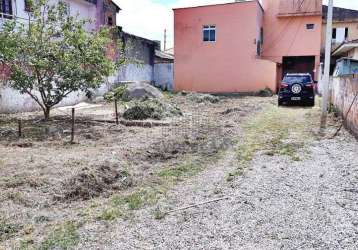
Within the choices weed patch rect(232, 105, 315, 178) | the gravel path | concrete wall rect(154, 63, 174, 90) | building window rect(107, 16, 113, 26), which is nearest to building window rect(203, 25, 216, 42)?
concrete wall rect(154, 63, 174, 90)

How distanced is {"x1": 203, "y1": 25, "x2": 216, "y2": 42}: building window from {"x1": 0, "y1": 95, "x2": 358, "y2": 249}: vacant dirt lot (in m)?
19.7

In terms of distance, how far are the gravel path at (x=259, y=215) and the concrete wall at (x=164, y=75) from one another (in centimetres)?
2516

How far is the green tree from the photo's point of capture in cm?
1194

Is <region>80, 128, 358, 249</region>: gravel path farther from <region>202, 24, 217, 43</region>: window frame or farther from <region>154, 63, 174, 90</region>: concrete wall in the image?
<region>154, 63, 174, 90</region>: concrete wall

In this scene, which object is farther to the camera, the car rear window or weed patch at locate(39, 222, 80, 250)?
the car rear window

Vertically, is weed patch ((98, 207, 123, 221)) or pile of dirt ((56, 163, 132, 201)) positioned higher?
pile of dirt ((56, 163, 132, 201))

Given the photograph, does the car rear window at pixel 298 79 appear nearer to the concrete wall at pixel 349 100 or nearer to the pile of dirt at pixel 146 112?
the concrete wall at pixel 349 100

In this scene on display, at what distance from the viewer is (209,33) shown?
2908 cm

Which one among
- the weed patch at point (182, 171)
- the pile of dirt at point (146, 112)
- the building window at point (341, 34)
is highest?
the building window at point (341, 34)

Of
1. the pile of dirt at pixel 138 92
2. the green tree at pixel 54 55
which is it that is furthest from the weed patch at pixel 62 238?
the pile of dirt at pixel 138 92

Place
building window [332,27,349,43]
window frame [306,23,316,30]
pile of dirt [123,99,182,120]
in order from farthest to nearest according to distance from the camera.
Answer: building window [332,27,349,43] → window frame [306,23,316,30] → pile of dirt [123,99,182,120]

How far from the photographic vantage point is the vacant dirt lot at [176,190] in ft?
14.0

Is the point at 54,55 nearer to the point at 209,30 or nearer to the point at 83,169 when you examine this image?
the point at 83,169

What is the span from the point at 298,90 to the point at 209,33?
12.9m
